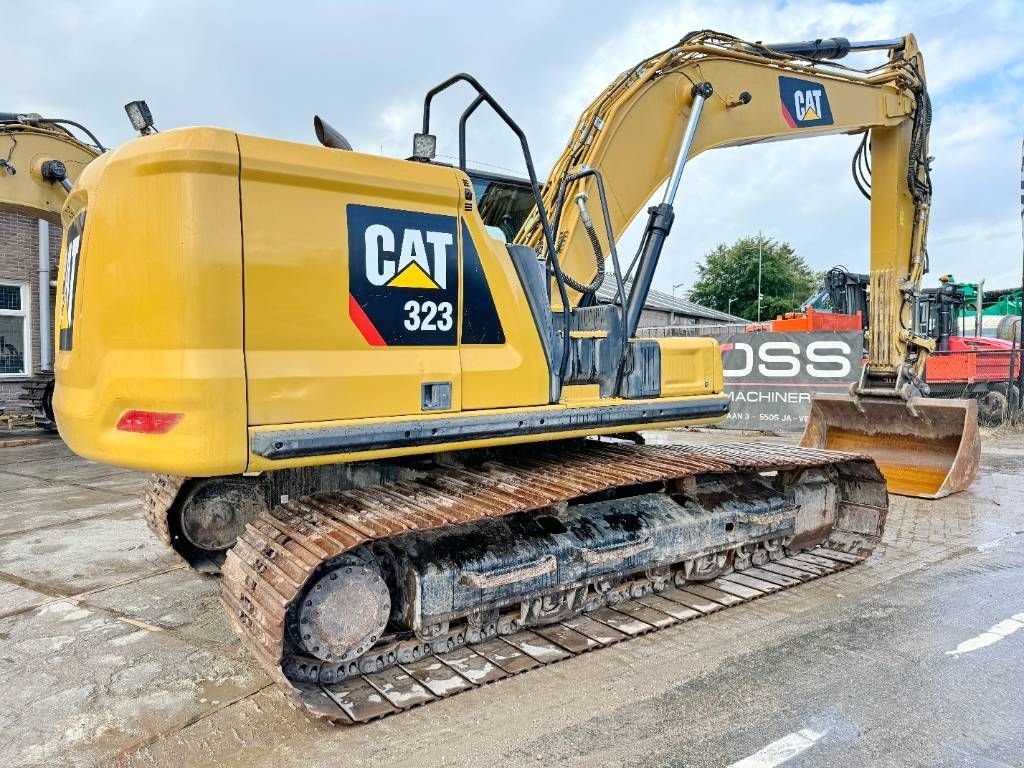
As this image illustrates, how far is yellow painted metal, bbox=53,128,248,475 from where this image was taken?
2797 millimetres

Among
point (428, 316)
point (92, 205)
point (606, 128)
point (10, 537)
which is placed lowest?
point (10, 537)

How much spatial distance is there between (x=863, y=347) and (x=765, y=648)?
8.53 meters

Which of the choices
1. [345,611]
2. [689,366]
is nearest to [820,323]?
[689,366]

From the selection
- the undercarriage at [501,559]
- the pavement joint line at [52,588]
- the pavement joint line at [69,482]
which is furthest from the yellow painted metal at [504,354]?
the pavement joint line at [69,482]

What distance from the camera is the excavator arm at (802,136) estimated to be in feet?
15.3

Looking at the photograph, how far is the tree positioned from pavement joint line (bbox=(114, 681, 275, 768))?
1765 inches

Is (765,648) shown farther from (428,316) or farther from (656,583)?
(428,316)

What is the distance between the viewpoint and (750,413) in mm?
11961

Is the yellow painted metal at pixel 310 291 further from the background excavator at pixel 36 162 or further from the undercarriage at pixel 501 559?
the background excavator at pixel 36 162

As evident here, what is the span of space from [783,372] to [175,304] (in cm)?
1035

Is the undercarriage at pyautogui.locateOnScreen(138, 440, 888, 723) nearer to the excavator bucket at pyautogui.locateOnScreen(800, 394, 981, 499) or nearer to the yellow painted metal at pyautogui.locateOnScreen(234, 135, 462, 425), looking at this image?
the yellow painted metal at pyautogui.locateOnScreen(234, 135, 462, 425)

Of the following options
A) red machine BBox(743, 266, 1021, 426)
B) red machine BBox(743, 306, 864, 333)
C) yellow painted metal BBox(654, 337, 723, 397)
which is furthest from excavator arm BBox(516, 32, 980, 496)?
red machine BBox(743, 306, 864, 333)

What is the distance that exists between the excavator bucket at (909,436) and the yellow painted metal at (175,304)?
19.7 ft

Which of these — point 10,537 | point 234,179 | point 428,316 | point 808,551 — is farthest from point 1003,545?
point 10,537
